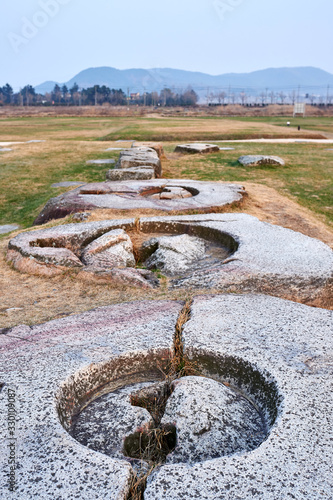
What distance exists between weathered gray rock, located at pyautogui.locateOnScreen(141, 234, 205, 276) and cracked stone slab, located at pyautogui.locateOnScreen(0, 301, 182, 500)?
4.12 ft

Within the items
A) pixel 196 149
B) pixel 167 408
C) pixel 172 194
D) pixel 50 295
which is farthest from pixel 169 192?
pixel 196 149

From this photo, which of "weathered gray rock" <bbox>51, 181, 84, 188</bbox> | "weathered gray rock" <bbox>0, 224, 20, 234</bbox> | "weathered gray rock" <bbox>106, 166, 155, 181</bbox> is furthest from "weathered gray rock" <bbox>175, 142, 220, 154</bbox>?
"weathered gray rock" <bbox>0, 224, 20, 234</bbox>

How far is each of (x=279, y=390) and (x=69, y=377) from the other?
1.16 metres

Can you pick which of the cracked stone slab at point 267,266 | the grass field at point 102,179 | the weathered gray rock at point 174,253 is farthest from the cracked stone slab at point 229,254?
the grass field at point 102,179

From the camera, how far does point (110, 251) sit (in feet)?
17.3

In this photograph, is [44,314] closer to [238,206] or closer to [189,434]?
[189,434]

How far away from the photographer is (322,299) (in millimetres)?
4125

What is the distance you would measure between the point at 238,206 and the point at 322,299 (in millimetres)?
3732

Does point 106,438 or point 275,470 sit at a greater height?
point 275,470

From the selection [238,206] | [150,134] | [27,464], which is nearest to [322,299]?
[27,464]

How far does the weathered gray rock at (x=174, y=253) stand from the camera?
4977 mm

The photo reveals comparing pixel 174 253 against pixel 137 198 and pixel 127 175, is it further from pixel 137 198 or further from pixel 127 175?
pixel 127 175

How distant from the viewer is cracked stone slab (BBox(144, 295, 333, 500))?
1862 millimetres

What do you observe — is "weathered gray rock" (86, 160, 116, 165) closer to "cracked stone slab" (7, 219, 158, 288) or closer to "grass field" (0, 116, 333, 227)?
"grass field" (0, 116, 333, 227)
